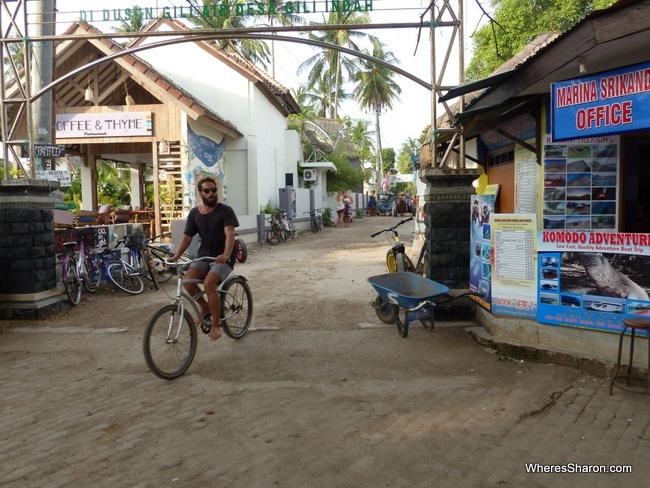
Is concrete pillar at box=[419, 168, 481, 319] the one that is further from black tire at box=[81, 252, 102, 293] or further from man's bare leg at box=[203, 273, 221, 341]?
black tire at box=[81, 252, 102, 293]

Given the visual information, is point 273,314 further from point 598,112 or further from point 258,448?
point 598,112

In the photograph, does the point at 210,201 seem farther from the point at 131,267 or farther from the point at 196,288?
the point at 131,267

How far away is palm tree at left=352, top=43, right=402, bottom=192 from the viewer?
151 ft

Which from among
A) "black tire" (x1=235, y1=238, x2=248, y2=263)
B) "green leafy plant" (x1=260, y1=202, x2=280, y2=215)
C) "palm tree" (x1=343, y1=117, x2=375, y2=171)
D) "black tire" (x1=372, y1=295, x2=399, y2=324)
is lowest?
"black tire" (x1=372, y1=295, x2=399, y2=324)

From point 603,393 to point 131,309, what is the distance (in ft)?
21.7

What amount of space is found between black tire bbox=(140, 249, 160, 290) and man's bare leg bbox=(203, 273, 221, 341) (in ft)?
15.8

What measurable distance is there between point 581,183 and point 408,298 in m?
3.25

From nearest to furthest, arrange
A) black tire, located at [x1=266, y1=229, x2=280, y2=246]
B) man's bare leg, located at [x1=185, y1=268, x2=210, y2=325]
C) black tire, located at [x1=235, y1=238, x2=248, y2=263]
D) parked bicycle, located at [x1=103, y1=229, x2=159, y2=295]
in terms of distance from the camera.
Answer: man's bare leg, located at [x1=185, y1=268, x2=210, y2=325] < black tire, located at [x1=235, y1=238, x2=248, y2=263] < parked bicycle, located at [x1=103, y1=229, x2=159, y2=295] < black tire, located at [x1=266, y1=229, x2=280, y2=246]

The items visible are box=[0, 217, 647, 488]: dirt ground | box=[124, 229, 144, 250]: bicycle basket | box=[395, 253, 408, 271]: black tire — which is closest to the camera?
box=[0, 217, 647, 488]: dirt ground

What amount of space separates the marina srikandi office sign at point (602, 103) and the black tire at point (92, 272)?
25.0 ft

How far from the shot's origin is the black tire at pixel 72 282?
8.41 meters

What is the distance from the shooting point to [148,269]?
1021 cm

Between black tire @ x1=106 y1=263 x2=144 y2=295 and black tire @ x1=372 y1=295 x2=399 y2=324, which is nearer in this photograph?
black tire @ x1=372 y1=295 x2=399 y2=324

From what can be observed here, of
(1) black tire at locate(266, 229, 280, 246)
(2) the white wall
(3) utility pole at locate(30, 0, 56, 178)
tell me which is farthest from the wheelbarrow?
(2) the white wall
